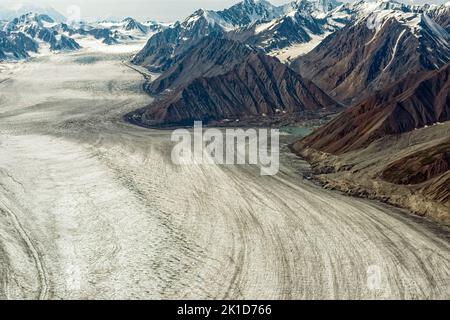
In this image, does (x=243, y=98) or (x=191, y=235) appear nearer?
(x=191, y=235)

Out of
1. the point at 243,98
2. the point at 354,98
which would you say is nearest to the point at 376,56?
the point at 354,98

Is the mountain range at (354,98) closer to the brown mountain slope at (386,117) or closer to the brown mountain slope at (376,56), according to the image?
the brown mountain slope at (386,117)

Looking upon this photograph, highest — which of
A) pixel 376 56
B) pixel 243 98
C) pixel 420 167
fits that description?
pixel 376 56

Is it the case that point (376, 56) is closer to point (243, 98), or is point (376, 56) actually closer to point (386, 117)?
point (243, 98)

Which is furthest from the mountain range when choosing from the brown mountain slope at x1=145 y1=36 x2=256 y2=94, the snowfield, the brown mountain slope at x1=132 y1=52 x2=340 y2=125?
the snowfield

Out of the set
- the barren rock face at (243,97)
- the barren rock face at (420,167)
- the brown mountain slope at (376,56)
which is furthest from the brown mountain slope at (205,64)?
the barren rock face at (420,167)
